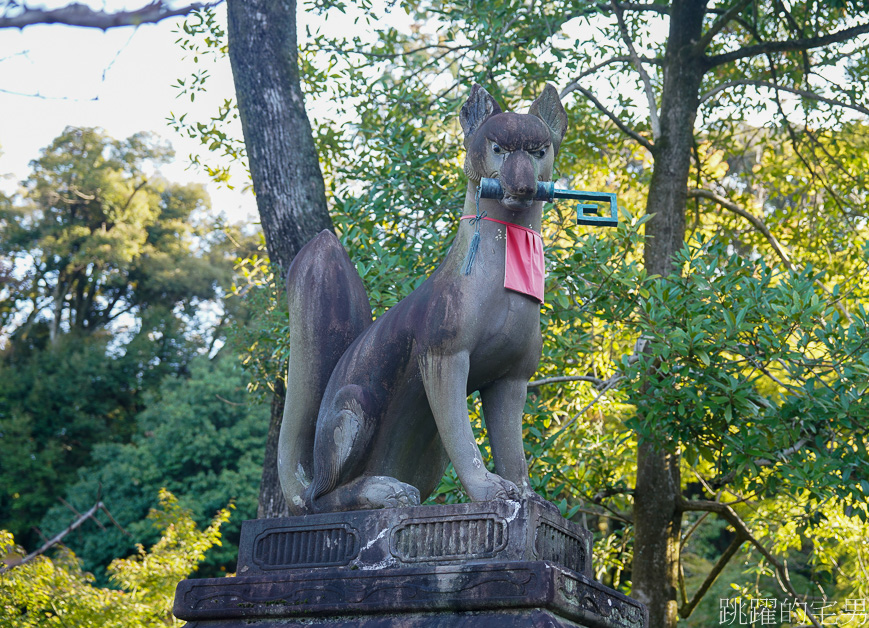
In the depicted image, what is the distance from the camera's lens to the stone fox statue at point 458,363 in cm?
316

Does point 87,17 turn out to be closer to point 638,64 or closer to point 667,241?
point 667,241

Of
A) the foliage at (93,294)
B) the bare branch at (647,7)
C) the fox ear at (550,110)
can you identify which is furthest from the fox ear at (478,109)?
the foliage at (93,294)

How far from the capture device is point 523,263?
3.26 m

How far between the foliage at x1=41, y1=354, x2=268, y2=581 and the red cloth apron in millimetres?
13587

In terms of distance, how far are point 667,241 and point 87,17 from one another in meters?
6.70

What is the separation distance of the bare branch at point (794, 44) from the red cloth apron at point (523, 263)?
5.70m

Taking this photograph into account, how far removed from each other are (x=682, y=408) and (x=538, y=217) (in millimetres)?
2639

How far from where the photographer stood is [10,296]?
864 inches

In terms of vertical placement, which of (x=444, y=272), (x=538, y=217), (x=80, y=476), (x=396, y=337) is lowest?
(x=396, y=337)

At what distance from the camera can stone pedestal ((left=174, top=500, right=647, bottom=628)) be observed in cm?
279

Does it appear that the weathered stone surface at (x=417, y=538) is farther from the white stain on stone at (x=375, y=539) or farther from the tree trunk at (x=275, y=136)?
the tree trunk at (x=275, y=136)

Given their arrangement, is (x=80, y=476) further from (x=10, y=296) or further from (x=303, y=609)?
(x=303, y=609)

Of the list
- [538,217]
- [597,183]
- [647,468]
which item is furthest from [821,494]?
[597,183]

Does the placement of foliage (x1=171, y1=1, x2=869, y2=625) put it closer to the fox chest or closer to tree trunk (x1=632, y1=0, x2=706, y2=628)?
tree trunk (x1=632, y1=0, x2=706, y2=628)
